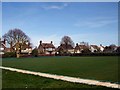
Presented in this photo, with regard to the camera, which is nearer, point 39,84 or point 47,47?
point 39,84

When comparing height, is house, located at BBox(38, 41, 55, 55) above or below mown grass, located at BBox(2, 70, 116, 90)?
above

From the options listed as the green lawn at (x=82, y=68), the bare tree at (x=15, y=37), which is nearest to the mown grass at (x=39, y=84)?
the green lawn at (x=82, y=68)

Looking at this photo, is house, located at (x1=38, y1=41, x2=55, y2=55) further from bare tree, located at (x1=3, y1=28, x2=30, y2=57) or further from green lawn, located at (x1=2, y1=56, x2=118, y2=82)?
green lawn, located at (x1=2, y1=56, x2=118, y2=82)

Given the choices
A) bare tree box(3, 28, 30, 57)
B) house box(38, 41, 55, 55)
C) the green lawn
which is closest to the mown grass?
the green lawn

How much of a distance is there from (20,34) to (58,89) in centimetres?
7402

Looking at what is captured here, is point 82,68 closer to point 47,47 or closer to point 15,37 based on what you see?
point 15,37

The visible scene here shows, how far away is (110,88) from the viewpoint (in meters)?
9.69

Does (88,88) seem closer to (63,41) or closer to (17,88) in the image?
(17,88)

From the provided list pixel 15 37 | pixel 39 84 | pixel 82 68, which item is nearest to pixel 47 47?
pixel 15 37

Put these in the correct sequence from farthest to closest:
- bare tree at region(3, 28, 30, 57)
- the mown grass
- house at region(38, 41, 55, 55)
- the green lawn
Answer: house at region(38, 41, 55, 55), bare tree at region(3, 28, 30, 57), the green lawn, the mown grass

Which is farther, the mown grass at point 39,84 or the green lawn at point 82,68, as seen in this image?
the green lawn at point 82,68

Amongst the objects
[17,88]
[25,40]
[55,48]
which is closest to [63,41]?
[55,48]

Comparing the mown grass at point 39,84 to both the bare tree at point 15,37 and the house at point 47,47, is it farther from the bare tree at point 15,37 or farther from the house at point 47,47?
the house at point 47,47

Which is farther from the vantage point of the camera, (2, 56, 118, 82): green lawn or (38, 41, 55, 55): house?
(38, 41, 55, 55): house
